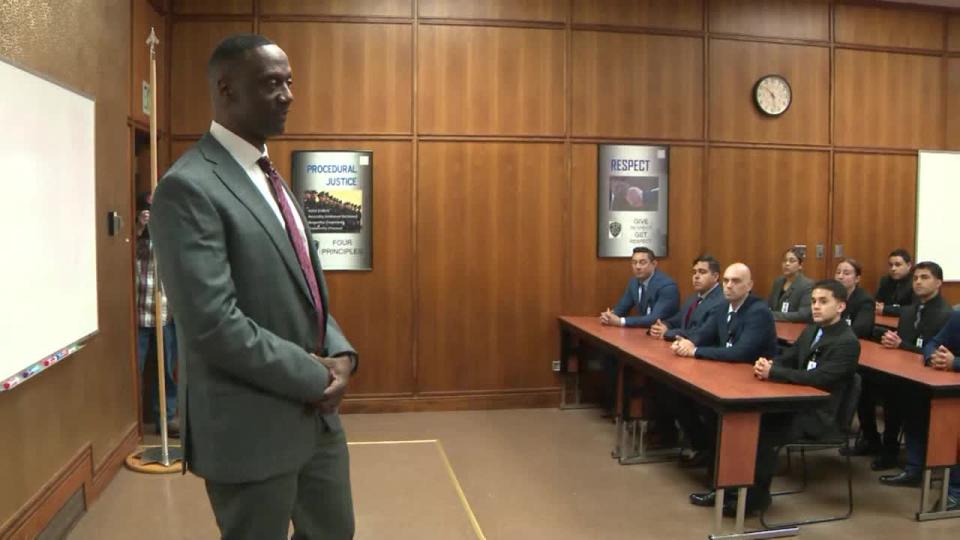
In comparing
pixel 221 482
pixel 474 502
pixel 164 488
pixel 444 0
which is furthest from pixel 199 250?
pixel 444 0

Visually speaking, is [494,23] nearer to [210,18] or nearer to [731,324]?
[210,18]

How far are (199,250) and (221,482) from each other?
0.50m

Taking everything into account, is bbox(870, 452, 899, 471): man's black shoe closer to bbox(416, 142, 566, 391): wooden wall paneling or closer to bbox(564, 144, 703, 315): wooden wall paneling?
bbox(564, 144, 703, 315): wooden wall paneling

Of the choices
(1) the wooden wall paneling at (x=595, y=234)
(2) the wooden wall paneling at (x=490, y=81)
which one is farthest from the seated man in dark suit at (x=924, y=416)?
(2) the wooden wall paneling at (x=490, y=81)

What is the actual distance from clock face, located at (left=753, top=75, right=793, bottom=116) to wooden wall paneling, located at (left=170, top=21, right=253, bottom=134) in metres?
4.19

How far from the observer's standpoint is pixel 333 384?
171 cm

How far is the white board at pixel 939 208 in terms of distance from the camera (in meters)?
7.03

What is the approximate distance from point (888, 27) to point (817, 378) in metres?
4.68

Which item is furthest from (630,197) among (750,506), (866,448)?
(750,506)

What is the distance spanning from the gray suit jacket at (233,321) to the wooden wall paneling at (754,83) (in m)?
5.52

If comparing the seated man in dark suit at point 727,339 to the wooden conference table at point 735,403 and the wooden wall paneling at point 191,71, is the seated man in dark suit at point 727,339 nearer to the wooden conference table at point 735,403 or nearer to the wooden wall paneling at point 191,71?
the wooden conference table at point 735,403

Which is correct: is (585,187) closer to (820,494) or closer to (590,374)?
(590,374)

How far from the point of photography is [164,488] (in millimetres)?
4207

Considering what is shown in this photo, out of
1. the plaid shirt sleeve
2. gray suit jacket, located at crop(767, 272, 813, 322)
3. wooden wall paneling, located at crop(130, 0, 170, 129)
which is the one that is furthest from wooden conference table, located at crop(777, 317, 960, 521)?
wooden wall paneling, located at crop(130, 0, 170, 129)
